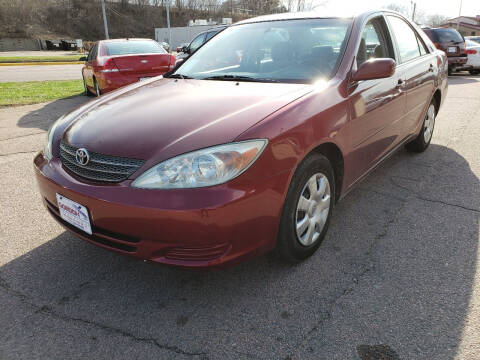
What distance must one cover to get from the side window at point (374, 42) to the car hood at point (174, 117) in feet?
2.62

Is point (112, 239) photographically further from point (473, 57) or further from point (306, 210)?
point (473, 57)

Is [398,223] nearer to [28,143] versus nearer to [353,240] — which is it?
[353,240]

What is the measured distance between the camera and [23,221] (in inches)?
121

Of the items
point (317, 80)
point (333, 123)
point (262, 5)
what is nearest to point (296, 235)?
point (333, 123)

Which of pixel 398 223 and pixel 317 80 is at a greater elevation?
pixel 317 80

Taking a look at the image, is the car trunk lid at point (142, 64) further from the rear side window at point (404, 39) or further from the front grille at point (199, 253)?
the front grille at point (199, 253)

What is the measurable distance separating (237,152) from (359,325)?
1.08 m

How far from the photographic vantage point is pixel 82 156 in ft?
6.99

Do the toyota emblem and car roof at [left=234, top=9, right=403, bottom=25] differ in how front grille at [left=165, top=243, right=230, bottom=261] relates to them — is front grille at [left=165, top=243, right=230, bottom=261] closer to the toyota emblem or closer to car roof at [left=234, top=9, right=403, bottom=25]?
the toyota emblem

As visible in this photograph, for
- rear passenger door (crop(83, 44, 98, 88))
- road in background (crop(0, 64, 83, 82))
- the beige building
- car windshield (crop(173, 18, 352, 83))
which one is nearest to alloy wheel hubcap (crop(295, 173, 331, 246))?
car windshield (crop(173, 18, 352, 83))

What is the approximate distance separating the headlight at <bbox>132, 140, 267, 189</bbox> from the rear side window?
2.43 meters

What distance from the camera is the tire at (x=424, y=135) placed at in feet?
14.8

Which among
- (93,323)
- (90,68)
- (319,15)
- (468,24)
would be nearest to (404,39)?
(319,15)

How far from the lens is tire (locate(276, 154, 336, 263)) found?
2182mm
